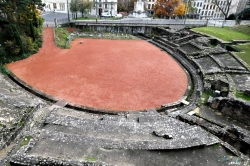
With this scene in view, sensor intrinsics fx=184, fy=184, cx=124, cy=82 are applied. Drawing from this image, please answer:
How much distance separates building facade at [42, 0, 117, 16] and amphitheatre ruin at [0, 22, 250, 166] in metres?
21.7

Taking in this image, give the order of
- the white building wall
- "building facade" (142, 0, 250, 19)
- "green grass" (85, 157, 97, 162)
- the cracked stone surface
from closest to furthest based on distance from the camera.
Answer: "green grass" (85, 157, 97, 162)
the cracked stone surface
"building facade" (142, 0, 250, 19)
the white building wall

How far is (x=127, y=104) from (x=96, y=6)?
4195cm

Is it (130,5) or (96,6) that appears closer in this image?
(96,6)

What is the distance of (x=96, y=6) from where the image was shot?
50.3 metres

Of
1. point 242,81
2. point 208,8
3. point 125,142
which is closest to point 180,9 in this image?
point 208,8

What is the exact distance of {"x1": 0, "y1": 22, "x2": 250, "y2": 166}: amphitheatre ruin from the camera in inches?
Result: 313

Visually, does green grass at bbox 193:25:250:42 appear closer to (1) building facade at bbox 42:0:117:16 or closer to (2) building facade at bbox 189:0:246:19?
(1) building facade at bbox 42:0:117:16

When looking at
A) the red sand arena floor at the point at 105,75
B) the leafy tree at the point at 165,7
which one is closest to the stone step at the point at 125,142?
the red sand arena floor at the point at 105,75

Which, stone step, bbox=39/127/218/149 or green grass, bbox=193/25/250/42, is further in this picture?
green grass, bbox=193/25/250/42

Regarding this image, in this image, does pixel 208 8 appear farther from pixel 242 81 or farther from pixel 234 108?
pixel 234 108

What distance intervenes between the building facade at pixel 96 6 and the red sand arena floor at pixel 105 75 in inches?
987

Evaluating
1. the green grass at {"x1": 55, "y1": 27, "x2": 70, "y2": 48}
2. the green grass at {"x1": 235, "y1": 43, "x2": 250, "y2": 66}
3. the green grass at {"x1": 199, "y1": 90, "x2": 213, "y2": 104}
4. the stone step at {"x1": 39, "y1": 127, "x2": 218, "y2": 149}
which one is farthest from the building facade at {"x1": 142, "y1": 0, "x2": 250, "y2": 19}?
the stone step at {"x1": 39, "y1": 127, "x2": 218, "y2": 149}

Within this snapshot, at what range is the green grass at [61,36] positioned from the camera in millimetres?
28394

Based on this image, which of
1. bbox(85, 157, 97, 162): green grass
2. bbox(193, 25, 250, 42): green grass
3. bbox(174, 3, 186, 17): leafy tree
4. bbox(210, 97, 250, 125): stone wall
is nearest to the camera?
bbox(85, 157, 97, 162): green grass
